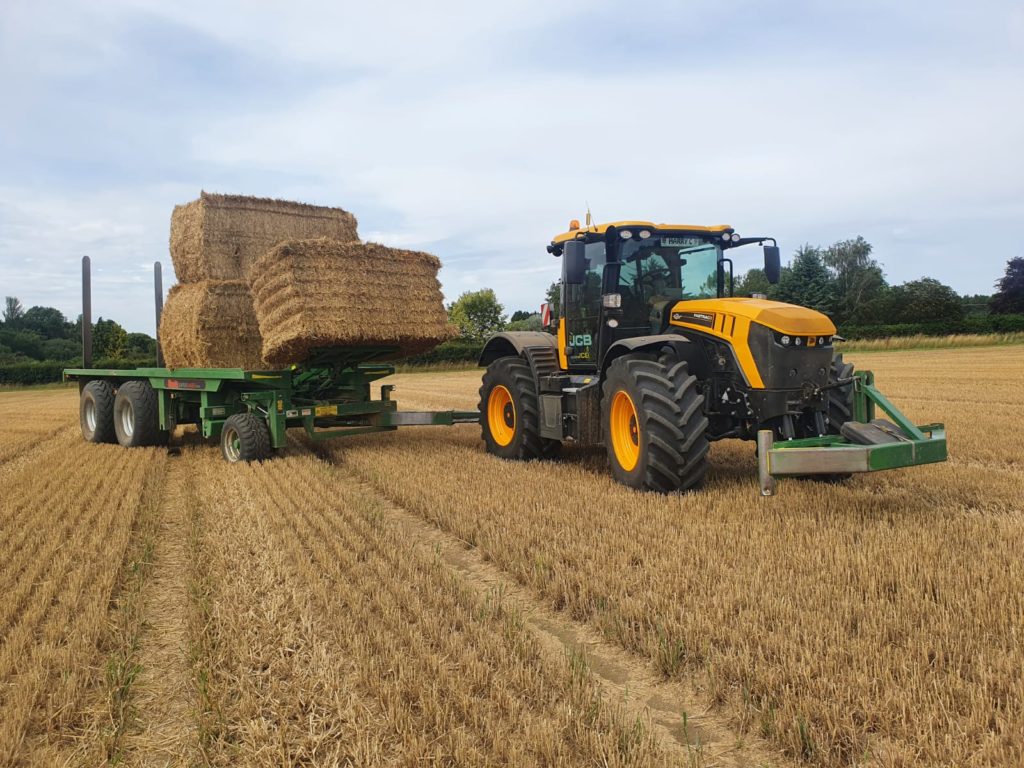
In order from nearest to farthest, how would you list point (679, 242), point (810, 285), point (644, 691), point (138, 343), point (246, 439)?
point (644, 691) < point (679, 242) < point (246, 439) < point (810, 285) < point (138, 343)

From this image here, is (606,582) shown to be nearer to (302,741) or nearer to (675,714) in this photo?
(675,714)

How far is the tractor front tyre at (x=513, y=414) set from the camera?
27.0 ft

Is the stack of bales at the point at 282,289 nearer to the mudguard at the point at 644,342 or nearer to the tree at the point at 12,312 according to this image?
the mudguard at the point at 644,342

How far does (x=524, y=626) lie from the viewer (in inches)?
144

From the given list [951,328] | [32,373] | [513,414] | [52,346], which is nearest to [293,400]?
[513,414]

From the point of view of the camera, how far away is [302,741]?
268 cm

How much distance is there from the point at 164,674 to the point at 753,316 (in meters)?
4.58

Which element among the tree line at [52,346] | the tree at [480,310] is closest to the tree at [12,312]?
the tree line at [52,346]

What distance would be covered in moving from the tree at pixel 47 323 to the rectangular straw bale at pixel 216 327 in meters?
88.8

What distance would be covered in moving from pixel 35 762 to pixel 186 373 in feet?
24.7

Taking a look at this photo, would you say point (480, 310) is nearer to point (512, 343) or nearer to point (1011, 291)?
point (1011, 291)

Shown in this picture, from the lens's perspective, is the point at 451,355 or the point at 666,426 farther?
the point at 451,355

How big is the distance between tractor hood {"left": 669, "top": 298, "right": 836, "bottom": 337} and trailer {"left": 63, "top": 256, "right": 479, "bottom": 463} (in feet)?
12.1

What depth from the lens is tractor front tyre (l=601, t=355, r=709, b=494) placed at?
19.3ft
